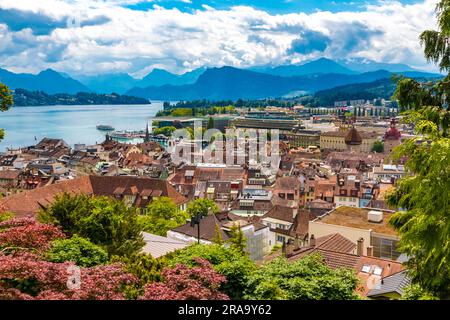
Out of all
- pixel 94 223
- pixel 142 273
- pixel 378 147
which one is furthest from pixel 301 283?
pixel 378 147

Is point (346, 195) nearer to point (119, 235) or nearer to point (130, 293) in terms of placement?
point (119, 235)

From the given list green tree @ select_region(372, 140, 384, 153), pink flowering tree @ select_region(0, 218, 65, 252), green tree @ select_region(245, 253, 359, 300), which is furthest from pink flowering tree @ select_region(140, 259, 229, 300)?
green tree @ select_region(372, 140, 384, 153)

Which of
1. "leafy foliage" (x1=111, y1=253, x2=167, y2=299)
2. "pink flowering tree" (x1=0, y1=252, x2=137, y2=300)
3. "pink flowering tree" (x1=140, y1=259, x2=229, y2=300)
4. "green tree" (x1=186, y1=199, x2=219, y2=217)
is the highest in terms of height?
"pink flowering tree" (x1=0, y1=252, x2=137, y2=300)

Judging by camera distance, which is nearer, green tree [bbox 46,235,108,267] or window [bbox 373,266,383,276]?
green tree [bbox 46,235,108,267]

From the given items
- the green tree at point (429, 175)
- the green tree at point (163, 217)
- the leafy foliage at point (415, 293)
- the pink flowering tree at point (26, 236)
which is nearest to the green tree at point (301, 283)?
the leafy foliage at point (415, 293)

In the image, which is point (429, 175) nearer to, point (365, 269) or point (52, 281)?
point (52, 281)

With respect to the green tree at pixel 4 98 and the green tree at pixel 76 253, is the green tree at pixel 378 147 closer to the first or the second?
the green tree at pixel 4 98

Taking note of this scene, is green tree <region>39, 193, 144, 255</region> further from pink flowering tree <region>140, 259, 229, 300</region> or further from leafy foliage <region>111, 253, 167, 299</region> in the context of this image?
pink flowering tree <region>140, 259, 229, 300</region>
